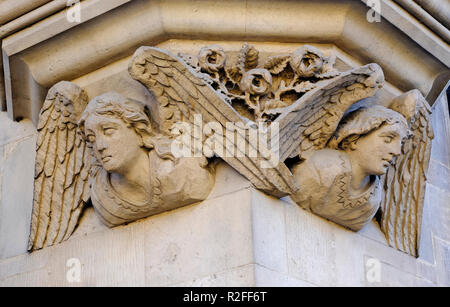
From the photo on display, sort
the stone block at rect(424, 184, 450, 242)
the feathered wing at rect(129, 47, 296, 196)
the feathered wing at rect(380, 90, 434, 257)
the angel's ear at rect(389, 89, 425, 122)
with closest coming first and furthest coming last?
1. the feathered wing at rect(129, 47, 296, 196)
2. the angel's ear at rect(389, 89, 425, 122)
3. the feathered wing at rect(380, 90, 434, 257)
4. the stone block at rect(424, 184, 450, 242)

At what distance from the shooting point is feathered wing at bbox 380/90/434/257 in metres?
3.78

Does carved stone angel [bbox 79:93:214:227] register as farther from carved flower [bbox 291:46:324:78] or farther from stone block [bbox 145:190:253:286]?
carved flower [bbox 291:46:324:78]

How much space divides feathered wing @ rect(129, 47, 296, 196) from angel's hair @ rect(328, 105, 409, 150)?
281 mm

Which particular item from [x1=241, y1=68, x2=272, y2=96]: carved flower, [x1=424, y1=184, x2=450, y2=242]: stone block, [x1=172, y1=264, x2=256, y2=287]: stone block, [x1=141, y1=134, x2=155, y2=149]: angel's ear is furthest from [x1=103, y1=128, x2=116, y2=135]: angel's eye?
[x1=424, y1=184, x2=450, y2=242]: stone block

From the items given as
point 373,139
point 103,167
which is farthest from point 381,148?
point 103,167

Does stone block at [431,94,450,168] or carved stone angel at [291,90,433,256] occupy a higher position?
stone block at [431,94,450,168]

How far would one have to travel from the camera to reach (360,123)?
11.5 ft

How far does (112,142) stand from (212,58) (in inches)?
17.8

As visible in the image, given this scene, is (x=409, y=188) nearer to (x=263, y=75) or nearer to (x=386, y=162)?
(x=386, y=162)

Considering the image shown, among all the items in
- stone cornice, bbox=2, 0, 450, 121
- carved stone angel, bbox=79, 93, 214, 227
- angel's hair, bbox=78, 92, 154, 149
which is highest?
stone cornice, bbox=2, 0, 450, 121

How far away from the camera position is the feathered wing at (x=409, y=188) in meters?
3.78

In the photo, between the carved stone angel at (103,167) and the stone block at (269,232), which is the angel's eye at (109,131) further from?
the stone block at (269,232)

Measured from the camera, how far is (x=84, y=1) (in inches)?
140
